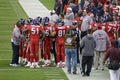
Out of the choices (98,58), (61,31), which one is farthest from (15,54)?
(98,58)

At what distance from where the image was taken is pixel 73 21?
74.2 feet

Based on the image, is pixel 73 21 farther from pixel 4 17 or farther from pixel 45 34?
pixel 4 17

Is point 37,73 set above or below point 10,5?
below

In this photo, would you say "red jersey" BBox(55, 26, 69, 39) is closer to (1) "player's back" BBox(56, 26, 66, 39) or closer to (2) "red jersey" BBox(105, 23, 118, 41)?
(1) "player's back" BBox(56, 26, 66, 39)

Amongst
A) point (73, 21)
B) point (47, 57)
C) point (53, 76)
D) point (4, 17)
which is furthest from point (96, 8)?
point (4, 17)

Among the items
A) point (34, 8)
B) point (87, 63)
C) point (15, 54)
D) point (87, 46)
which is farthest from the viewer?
point (34, 8)

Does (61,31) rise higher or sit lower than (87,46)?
higher

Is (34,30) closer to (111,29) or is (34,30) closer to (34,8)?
(111,29)

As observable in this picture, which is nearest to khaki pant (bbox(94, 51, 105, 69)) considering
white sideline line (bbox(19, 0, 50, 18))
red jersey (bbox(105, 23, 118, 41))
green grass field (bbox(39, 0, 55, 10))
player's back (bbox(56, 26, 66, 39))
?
red jersey (bbox(105, 23, 118, 41))

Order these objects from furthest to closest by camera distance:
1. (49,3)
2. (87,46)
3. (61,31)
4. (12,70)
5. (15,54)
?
(49,3) → (15,54) → (61,31) → (12,70) → (87,46)

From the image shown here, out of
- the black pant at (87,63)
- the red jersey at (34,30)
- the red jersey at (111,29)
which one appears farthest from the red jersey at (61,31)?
the black pant at (87,63)

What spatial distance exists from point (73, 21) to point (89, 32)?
2950mm

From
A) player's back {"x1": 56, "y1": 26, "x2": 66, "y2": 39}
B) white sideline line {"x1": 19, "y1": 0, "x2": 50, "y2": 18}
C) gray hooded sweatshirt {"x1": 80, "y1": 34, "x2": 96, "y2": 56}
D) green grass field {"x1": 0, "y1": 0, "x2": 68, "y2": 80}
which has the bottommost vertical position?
green grass field {"x1": 0, "y1": 0, "x2": 68, "y2": 80}

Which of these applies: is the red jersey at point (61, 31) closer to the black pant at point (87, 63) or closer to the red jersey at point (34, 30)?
the red jersey at point (34, 30)
